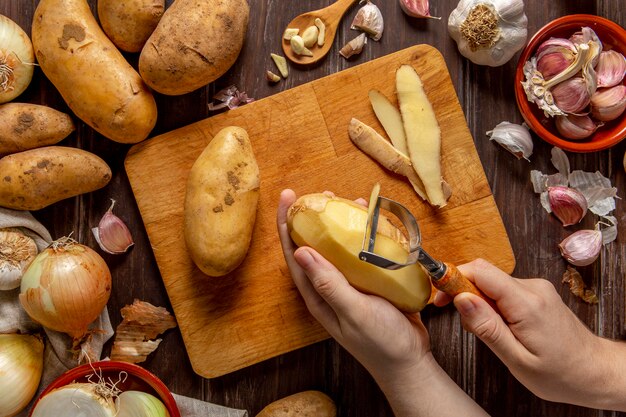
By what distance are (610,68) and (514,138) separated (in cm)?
25

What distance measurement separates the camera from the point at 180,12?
1356 millimetres

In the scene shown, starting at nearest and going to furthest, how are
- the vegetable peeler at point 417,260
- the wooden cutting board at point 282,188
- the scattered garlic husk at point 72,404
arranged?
the vegetable peeler at point 417,260 < the scattered garlic husk at point 72,404 < the wooden cutting board at point 282,188

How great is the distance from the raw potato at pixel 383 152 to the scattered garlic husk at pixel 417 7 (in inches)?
10.8

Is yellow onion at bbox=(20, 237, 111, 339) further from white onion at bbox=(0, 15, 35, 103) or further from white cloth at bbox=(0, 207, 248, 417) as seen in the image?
white onion at bbox=(0, 15, 35, 103)

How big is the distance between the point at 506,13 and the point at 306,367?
2.89 feet

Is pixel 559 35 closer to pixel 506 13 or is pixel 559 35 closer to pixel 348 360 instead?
pixel 506 13

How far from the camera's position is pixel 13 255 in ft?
4.64

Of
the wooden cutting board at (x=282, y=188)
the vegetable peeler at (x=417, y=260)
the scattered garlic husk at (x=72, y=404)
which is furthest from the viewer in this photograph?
the wooden cutting board at (x=282, y=188)

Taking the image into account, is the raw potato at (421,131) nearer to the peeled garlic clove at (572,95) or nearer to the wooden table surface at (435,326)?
the wooden table surface at (435,326)

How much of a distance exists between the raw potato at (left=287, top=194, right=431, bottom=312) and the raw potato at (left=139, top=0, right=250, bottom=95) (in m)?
0.36

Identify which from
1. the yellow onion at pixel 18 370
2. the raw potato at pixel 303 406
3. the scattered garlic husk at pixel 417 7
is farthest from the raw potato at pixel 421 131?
the yellow onion at pixel 18 370

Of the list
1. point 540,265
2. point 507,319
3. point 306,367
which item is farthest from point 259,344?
point 540,265

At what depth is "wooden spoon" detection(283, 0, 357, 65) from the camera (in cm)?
148

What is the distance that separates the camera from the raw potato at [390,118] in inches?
57.0
